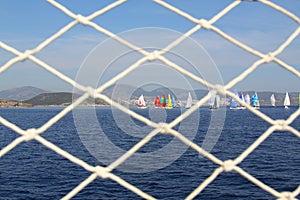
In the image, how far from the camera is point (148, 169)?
17078 mm

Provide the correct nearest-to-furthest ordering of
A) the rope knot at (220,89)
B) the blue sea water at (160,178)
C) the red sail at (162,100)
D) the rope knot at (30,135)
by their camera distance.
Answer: the rope knot at (30,135) < the rope knot at (220,89) < the blue sea water at (160,178) < the red sail at (162,100)

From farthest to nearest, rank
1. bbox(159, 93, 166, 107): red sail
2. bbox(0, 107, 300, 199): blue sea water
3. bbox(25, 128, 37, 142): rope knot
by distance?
bbox(159, 93, 166, 107): red sail
bbox(0, 107, 300, 199): blue sea water
bbox(25, 128, 37, 142): rope knot

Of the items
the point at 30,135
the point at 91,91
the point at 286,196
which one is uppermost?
the point at 91,91

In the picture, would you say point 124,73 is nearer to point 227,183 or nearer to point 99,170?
point 99,170

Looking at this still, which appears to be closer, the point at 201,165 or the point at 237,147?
the point at 201,165

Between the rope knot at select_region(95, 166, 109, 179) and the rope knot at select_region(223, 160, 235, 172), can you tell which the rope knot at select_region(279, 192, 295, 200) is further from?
the rope knot at select_region(95, 166, 109, 179)

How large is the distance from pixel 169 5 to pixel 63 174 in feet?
49.8

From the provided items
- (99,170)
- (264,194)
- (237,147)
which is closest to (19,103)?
(237,147)

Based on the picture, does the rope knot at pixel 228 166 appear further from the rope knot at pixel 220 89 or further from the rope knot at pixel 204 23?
the rope knot at pixel 204 23

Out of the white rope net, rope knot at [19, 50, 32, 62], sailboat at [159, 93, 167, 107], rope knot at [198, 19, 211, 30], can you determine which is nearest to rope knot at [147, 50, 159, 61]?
the white rope net

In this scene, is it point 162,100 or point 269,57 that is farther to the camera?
point 162,100

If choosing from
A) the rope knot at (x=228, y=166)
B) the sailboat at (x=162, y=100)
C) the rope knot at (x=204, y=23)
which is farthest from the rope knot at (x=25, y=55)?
the sailboat at (x=162, y=100)

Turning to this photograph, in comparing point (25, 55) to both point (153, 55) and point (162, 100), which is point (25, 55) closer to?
point (153, 55)

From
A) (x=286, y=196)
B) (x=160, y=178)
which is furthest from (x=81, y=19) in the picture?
(x=160, y=178)
